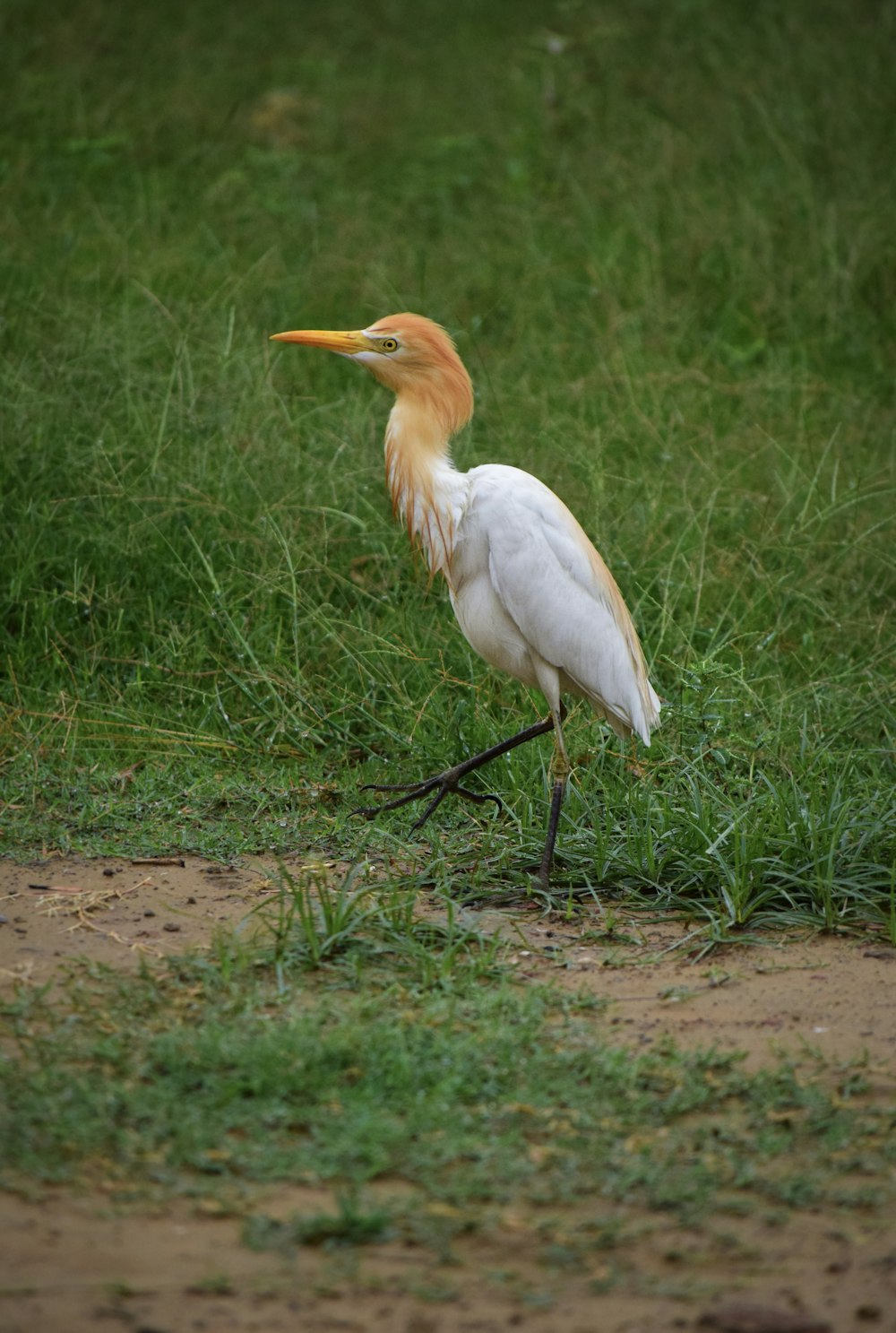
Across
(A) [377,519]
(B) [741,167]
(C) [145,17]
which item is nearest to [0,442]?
(A) [377,519]

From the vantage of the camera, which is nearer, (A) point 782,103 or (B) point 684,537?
(B) point 684,537

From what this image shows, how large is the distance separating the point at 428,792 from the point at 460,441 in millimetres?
2059

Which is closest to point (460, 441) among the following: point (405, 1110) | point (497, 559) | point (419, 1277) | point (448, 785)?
point (497, 559)

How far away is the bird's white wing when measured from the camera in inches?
158

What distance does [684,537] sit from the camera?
5.40 m

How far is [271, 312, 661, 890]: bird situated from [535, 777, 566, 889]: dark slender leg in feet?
0.07

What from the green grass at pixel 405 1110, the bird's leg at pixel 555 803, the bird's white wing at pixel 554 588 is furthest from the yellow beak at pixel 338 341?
the green grass at pixel 405 1110

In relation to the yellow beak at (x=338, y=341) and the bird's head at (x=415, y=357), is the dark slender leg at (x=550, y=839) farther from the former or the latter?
the yellow beak at (x=338, y=341)

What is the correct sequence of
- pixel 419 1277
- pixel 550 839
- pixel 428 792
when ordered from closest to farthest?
pixel 419 1277, pixel 550 839, pixel 428 792

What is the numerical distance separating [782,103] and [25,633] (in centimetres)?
625

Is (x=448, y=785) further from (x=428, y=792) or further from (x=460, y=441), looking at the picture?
(x=460, y=441)

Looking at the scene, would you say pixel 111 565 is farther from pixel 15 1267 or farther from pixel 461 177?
pixel 461 177

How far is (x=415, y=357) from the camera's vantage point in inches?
164

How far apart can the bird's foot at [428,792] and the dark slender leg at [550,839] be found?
1.26 ft
